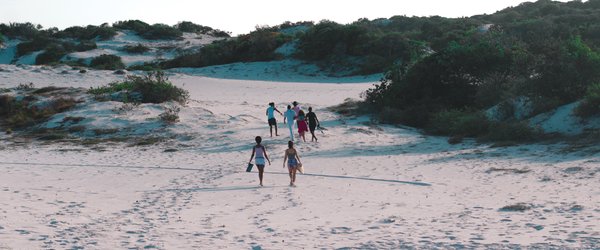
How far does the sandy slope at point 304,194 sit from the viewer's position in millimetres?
9453

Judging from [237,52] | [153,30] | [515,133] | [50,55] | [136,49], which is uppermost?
[153,30]

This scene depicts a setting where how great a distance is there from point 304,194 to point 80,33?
5960 centimetres

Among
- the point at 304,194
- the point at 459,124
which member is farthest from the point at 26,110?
the point at 304,194

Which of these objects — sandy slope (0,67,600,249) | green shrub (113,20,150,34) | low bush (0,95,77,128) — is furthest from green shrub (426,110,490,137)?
green shrub (113,20,150,34)

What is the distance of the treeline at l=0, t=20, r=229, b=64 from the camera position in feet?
192

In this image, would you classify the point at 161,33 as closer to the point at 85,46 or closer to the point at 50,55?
the point at 85,46

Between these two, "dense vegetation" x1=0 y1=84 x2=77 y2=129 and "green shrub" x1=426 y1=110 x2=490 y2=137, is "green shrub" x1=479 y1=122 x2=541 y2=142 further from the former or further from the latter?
"dense vegetation" x1=0 y1=84 x2=77 y2=129

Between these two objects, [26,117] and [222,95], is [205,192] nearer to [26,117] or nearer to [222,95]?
[26,117]

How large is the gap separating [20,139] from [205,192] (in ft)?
41.4

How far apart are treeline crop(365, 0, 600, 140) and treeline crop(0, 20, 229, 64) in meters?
36.0

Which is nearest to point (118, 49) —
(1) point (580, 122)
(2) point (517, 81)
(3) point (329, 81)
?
(3) point (329, 81)

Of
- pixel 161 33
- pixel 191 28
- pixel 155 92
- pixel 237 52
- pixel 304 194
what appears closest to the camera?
pixel 304 194

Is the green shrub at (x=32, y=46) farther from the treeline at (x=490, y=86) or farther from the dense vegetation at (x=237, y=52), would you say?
the treeline at (x=490, y=86)

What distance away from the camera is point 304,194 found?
535 inches
